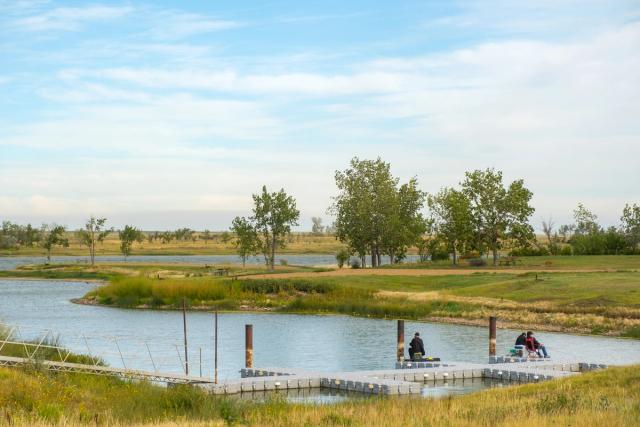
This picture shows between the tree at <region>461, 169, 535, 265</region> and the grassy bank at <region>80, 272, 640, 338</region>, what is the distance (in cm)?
2114

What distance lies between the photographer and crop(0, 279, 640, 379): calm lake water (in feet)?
147

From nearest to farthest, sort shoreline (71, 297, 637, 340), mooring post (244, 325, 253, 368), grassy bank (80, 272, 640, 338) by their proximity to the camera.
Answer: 1. mooring post (244, 325, 253, 368)
2. shoreline (71, 297, 637, 340)
3. grassy bank (80, 272, 640, 338)

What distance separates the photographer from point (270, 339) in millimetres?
53812

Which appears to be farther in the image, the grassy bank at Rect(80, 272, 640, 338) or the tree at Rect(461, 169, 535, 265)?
the tree at Rect(461, 169, 535, 265)

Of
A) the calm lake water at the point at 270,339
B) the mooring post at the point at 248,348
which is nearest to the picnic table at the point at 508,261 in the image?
the calm lake water at the point at 270,339

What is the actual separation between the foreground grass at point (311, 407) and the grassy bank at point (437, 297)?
28.6 metres

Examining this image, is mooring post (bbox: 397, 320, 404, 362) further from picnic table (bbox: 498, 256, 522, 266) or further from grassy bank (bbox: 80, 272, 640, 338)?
picnic table (bbox: 498, 256, 522, 266)

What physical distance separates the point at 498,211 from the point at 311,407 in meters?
82.0

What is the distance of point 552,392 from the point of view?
26.0 metres

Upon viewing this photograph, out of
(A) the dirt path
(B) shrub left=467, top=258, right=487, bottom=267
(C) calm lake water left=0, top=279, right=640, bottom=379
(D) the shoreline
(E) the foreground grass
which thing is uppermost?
(B) shrub left=467, top=258, right=487, bottom=267

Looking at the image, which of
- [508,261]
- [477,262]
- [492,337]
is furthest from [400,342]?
[508,261]

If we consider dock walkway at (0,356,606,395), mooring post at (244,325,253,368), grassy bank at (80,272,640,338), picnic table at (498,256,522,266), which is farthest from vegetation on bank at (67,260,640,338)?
mooring post at (244,325,253,368)

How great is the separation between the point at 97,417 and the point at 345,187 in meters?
92.4

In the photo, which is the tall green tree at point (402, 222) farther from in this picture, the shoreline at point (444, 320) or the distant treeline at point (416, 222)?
the shoreline at point (444, 320)
